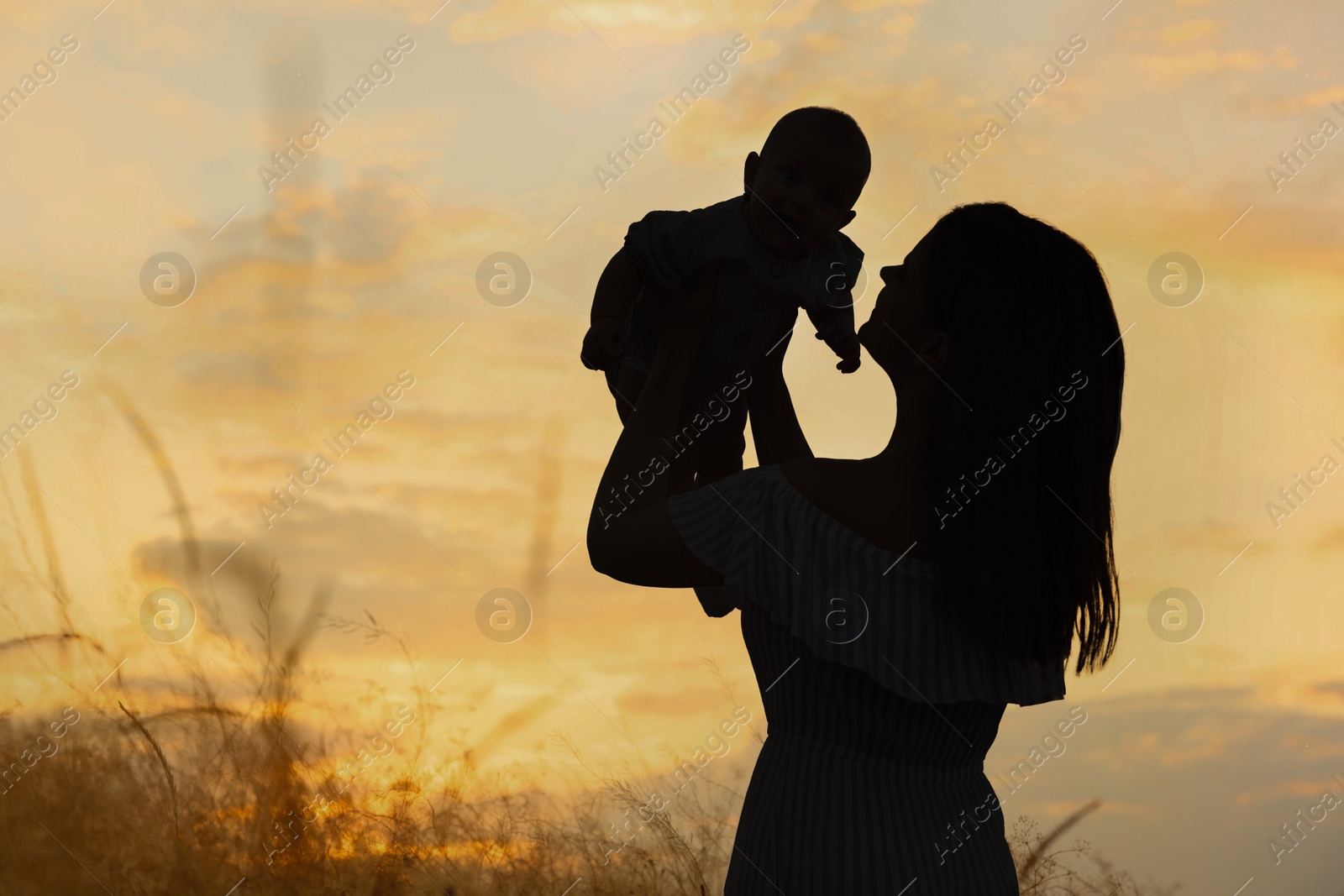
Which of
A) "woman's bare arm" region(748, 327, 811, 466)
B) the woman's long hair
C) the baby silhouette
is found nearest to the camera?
the woman's long hair

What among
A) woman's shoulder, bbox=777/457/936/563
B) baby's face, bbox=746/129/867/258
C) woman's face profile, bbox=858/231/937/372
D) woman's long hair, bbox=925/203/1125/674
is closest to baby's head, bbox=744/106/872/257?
baby's face, bbox=746/129/867/258

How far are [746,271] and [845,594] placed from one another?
986mm

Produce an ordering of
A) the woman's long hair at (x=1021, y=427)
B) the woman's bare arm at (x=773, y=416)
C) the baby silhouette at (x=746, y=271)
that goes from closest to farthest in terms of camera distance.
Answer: the woman's long hair at (x=1021, y=427) < the baby silhouette at (x=746, y=271) < the woman's bare arm at (x=773, y=416)

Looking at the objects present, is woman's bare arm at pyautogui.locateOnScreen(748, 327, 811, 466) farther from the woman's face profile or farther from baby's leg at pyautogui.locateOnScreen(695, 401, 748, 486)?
the woman's face profile

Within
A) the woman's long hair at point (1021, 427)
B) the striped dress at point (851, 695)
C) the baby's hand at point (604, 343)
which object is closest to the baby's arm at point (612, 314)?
the baby's hand at point (604, 343)

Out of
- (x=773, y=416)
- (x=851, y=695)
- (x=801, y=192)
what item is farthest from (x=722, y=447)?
(x=851, y=695)

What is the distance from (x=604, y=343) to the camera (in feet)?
8.64

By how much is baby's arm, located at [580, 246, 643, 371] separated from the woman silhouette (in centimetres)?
49

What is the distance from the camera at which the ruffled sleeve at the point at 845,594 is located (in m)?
2.07

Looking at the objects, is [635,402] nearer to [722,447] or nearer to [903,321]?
[722,447]

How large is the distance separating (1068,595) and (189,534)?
166 inches

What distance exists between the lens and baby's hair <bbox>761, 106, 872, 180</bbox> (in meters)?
2.78

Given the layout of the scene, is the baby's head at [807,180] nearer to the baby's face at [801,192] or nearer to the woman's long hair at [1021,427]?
the baby's face at [801,192]

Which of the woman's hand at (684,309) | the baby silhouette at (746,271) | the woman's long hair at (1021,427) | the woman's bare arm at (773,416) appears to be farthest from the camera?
the woman's bare arm at (773,416)
